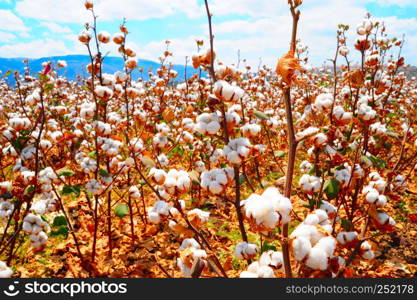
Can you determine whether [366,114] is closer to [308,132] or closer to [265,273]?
[308,132]

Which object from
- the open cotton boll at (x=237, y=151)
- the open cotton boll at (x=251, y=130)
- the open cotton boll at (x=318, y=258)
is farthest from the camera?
the open cotton boll at (x=251, y=130)

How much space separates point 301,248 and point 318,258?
55 millimetres

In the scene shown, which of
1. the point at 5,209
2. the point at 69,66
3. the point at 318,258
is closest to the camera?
the point at 318,258

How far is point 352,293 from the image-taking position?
122cm

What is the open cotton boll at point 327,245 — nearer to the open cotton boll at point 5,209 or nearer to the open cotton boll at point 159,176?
the open cotton boll at point 159,176

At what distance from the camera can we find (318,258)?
0.85 meters

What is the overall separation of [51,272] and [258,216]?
308 centimetres

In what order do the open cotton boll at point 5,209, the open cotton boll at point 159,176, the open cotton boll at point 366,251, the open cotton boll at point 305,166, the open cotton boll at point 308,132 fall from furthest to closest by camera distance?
the open cotton boll at point 305,166, the open cotton boll at point 5,209, the open cotton boll at point 366,251, the open cotton boll at point 159,176, the open cotton boll at point 308,132

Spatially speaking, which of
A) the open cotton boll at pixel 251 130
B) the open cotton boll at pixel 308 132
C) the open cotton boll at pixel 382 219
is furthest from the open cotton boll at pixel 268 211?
the open cotton boll at pixel 382 219

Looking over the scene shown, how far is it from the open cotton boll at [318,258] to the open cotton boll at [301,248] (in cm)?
1

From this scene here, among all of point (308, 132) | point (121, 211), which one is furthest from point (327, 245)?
point (121, 211)

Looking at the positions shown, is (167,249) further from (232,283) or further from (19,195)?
(232,283)

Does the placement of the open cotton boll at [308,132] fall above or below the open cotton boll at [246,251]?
above

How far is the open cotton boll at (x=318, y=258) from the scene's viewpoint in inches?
33.3
